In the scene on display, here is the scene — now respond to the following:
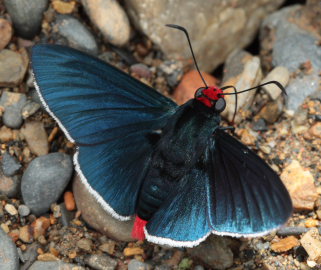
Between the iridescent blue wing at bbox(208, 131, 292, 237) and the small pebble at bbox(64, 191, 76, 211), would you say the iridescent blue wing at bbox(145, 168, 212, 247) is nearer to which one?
the iridescent blue wing at bbox(208, 131, 292, 237)

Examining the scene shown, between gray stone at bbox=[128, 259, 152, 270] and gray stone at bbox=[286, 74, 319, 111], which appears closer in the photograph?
gray stone at bbox=[128, 259, 152, 270]

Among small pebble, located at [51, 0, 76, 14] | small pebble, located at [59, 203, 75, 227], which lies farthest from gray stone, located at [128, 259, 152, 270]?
small pebble, located at [51, 0, 76, 14]

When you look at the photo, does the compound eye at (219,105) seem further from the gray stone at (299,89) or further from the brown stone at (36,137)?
the brown stone at (36,137)

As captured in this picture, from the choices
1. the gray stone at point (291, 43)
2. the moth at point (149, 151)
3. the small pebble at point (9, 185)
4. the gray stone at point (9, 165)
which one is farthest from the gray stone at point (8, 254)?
the gray stone at point (291, 43)

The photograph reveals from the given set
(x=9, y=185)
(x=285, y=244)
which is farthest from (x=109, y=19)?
(x=285, y=244)

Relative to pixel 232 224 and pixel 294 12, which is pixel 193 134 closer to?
pixel 232 224

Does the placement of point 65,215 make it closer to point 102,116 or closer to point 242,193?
point 102,116
